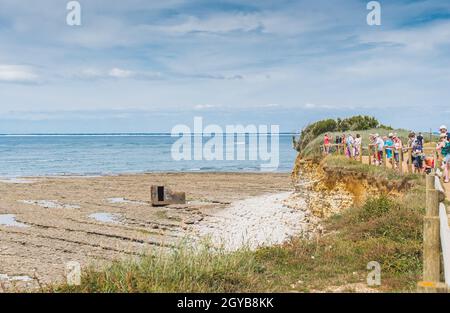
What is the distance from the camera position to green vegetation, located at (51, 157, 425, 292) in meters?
9.54

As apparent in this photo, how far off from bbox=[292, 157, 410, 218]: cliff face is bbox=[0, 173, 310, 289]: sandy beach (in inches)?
58.3

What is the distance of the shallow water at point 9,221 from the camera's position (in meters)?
28.0

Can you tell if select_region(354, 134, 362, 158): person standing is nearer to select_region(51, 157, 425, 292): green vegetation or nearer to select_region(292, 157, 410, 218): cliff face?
select_region(292, 157, 410, 218): cliff face

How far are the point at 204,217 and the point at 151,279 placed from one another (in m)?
22.3

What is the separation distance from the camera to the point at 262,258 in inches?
498

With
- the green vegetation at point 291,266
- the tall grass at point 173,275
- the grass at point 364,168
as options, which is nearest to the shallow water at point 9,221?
the grass at point 364,168

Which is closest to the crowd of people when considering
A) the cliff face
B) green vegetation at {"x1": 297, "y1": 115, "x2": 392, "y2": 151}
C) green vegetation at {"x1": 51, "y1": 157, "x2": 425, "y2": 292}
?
the cliff face

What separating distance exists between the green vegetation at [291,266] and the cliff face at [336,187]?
25.3 feet

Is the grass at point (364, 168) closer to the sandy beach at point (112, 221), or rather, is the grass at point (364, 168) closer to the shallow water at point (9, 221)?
the sandy beach at point (112, 221)

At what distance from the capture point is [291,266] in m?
12.0
